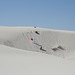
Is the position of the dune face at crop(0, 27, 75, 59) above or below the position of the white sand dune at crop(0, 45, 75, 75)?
above

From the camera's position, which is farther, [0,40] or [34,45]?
[34,45]

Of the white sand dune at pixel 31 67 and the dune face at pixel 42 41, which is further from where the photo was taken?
the dune face at pixel 42 41

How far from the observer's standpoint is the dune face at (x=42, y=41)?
2355 centimetres

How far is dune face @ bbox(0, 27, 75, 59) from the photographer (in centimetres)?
2355

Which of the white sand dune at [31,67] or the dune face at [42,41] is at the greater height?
the dune face at [42,41]

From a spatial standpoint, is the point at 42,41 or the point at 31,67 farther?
the point at 42,41

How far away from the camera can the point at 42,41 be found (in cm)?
2814

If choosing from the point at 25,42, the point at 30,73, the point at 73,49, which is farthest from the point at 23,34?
the point at 30,73

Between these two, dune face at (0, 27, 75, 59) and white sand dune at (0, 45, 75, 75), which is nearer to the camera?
white sand dune at (0, 45, 75, 75)

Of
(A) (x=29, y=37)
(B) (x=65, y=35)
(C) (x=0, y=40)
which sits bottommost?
(C) (x=0, y=40)

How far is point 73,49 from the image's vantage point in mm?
27297

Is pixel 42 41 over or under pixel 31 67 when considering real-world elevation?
over

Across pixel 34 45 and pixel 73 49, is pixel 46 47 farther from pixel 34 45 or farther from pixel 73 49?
pixel 73 49

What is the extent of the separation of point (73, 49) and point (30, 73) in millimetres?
24832
